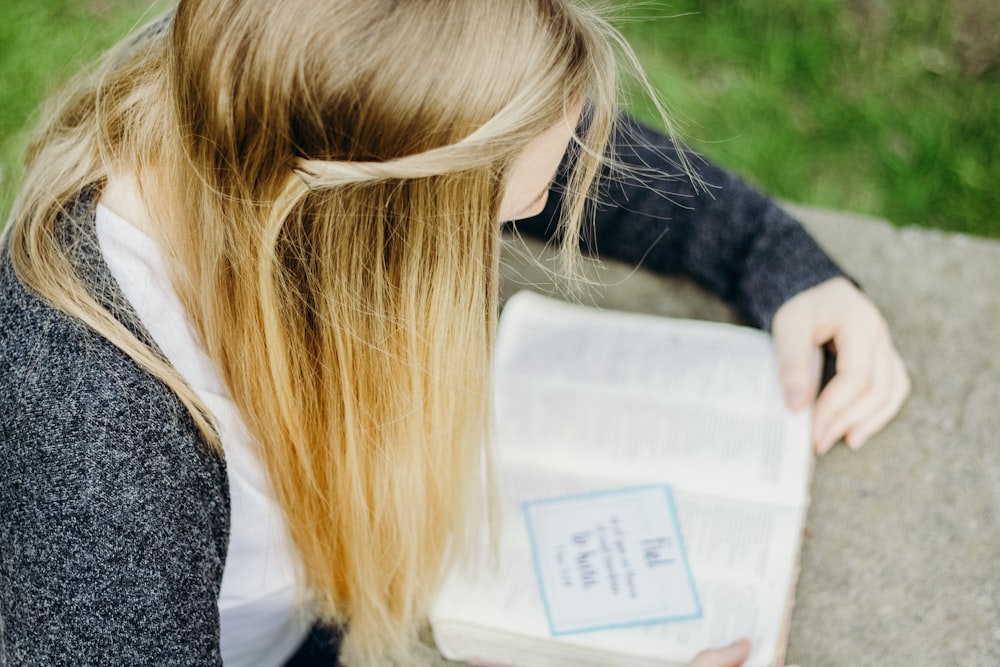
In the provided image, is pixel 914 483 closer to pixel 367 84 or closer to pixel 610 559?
pixel 610 559

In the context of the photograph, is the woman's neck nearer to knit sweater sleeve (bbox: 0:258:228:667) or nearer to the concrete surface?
knit sweater sleeve (bbox: 0:258:228:667)

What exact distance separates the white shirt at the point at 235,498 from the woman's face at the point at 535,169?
333 mm

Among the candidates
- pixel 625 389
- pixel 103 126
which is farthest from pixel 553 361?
pixel 103 126

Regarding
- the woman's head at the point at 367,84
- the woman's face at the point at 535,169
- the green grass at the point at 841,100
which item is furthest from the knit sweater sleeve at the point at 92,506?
the green grass at the point at 841,100

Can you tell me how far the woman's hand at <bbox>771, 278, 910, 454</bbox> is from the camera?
118 centimetres

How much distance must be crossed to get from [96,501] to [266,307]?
225 millimetres

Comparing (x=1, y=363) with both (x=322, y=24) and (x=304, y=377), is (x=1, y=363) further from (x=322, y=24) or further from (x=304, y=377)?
(x=322, y=24)

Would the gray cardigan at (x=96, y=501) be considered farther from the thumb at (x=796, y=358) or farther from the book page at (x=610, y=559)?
the thumb at (x=796, y=358)

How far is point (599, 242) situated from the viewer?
4.57 ft

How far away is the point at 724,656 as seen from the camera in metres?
0.97

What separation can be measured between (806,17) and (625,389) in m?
1.54

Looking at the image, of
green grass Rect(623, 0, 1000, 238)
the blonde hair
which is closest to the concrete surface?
the blonde hair

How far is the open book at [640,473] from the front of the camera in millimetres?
1024

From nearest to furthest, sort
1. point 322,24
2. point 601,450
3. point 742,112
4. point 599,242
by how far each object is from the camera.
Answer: point 322,24, point 601,450, point 599,242, point 742,112
